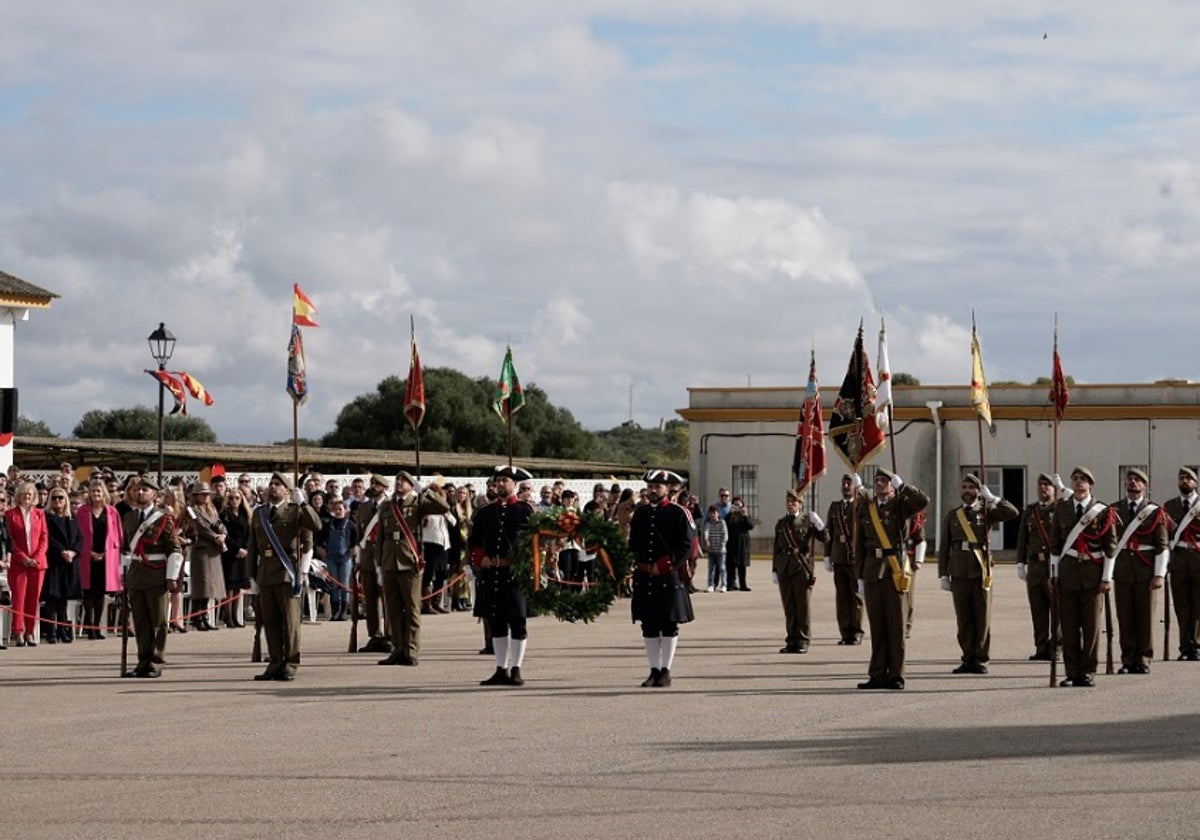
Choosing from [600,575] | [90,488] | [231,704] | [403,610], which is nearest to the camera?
[231,704]

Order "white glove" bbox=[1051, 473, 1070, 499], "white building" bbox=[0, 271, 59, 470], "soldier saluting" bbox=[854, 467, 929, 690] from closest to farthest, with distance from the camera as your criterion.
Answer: "soldier saluting" bbox=[854, 467, 929, 690] < "white glove" bbox=[1051, 473, 1070, 499] < "white building" bbox=[0, 271, 59, 470]

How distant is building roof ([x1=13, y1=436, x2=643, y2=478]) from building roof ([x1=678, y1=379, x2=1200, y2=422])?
580 cm

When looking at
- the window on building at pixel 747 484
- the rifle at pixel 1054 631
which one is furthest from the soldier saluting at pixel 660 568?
the window on building at pixel 747 484

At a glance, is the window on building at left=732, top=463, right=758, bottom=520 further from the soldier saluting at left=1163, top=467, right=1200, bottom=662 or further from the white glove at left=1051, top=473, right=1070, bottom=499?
the white glove at left=1051, top=473, right=1070, bottom=499

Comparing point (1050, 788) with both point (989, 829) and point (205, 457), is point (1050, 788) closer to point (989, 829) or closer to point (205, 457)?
point (989, 829)

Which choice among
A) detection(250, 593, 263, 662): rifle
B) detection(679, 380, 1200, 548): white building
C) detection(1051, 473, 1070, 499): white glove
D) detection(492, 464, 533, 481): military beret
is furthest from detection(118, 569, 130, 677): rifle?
detection(679, 380, 1200, 548): white building

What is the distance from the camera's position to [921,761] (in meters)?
12.1

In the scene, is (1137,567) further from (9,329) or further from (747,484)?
(747,484)

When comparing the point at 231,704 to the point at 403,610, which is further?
the point at 403,610

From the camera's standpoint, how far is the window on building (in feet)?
186

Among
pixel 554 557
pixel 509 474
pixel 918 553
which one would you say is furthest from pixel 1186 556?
pixel 509 474

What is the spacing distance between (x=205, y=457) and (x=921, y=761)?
107ft

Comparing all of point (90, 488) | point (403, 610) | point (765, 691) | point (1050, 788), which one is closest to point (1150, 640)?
point (765, 691)

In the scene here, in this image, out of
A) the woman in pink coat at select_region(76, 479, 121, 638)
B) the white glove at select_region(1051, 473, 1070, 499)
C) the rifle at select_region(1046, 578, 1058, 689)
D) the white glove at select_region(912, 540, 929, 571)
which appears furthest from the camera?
the woman in pink coat at select_region(76, 479, 121, 638)
